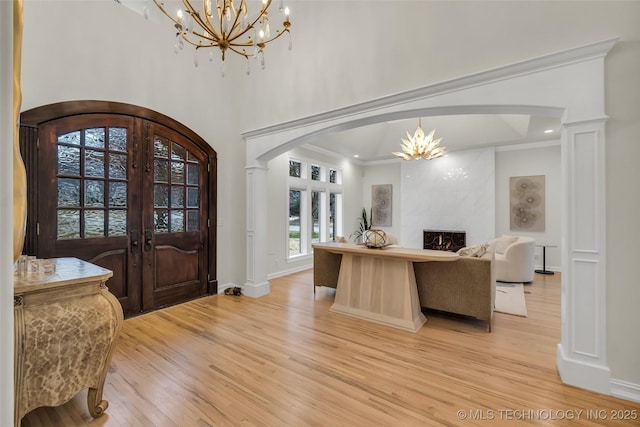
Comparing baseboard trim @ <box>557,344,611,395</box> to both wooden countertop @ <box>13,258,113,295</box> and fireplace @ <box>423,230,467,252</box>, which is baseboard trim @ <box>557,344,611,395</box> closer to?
wooden countertop @ <box>13,258,113,295</box>

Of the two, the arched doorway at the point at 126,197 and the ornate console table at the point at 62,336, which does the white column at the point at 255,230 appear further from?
the ornate console table at the point at 62,336

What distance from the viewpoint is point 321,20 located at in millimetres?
3824

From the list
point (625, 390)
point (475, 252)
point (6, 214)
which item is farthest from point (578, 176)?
point (6, 214)

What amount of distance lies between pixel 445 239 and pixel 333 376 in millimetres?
6053

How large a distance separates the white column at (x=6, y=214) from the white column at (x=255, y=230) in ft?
13.2

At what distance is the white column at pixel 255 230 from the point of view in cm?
450

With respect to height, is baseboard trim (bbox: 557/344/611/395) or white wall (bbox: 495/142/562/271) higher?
white wall (bbox: 495/142/562/271)

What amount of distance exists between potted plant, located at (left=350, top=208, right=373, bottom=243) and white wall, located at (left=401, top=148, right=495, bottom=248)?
1175mm

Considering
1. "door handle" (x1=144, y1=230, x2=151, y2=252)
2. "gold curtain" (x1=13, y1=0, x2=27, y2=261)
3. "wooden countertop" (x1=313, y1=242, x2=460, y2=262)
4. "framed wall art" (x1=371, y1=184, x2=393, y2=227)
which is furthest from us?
"framed wall art" (x1=371, y1=184, x2=393, y2=227)

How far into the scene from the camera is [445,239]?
7.47 m

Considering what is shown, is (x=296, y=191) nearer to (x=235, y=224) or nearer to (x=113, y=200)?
(x=235, y=224)

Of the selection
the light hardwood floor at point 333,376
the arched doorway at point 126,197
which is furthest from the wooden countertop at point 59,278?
the arched doorway at point 126,197

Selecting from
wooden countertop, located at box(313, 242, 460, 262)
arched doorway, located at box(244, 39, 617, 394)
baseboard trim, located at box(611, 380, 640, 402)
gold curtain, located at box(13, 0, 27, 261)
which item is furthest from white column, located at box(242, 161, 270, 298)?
baseboard trim, located at box(611, 380, 640, 402)

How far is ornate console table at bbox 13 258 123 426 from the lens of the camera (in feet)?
5.36
